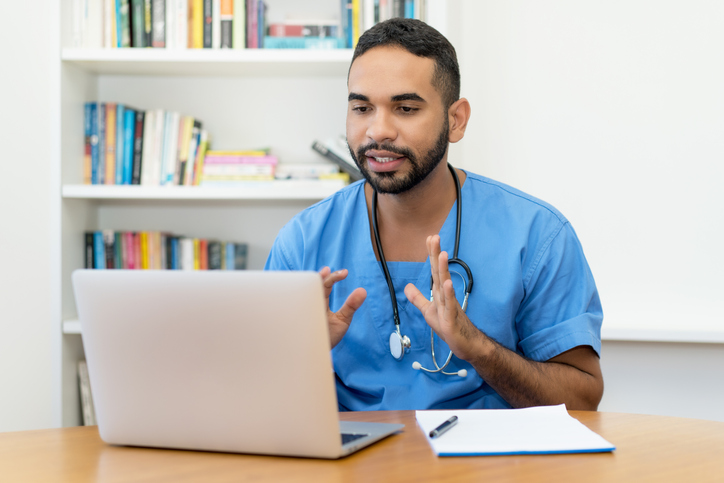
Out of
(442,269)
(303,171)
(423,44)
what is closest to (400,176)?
(423,44)

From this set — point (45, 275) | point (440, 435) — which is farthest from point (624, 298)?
point (45, 275)

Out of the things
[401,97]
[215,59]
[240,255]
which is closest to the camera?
[401,97]

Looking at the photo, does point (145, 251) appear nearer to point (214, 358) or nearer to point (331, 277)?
point (331, 277)

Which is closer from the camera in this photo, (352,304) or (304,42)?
(352,304)

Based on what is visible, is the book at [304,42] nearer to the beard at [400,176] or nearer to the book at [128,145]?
the book at [128,145]

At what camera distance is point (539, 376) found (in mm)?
1175

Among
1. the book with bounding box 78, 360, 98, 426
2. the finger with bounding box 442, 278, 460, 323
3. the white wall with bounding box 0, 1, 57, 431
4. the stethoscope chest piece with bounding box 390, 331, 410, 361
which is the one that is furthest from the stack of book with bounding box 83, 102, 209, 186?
the finger with bounding box 442, 278, 460, 323

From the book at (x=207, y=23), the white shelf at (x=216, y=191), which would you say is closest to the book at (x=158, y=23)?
the book at (x=207, y=23)

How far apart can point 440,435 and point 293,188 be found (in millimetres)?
1327

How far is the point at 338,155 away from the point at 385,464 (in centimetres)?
152

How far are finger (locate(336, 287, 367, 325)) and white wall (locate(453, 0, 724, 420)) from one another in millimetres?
1125

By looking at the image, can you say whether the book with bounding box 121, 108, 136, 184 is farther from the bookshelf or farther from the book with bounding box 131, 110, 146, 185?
the bookshelf

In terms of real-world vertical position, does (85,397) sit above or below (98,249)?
below

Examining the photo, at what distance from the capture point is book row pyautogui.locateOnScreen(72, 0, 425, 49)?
209 centimetres
